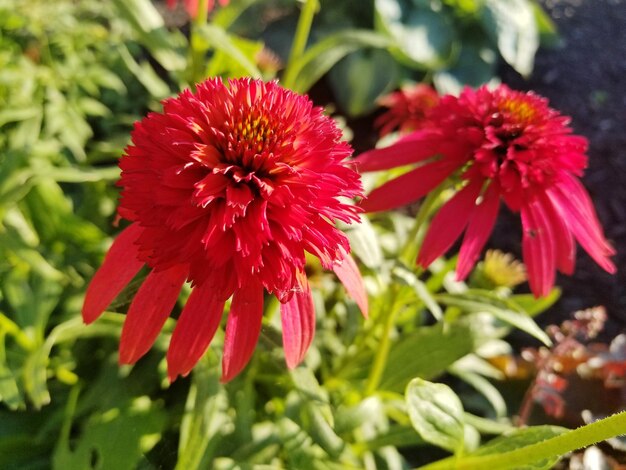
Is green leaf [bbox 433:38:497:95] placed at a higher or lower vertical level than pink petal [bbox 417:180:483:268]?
lower

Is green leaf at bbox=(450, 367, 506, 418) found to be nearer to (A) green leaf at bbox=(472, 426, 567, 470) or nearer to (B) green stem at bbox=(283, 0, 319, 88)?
(A) green leaf at bbox=(472, 426, 567, 470)

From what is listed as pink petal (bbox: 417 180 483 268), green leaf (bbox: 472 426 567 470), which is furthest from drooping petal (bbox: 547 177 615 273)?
green leaf (bbox: 472 426 567 470)

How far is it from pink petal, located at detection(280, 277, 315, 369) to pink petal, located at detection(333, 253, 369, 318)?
0.04 metres

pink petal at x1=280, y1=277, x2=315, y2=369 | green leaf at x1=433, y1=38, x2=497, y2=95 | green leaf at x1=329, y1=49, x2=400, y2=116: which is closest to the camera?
pink petal at x1=280, y1=277, x2=315, y2=369

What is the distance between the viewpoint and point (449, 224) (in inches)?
30.5

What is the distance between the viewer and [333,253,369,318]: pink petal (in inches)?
26.1

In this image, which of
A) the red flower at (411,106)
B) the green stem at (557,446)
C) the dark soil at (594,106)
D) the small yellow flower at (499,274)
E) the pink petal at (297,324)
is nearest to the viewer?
the green stem at (557,446)

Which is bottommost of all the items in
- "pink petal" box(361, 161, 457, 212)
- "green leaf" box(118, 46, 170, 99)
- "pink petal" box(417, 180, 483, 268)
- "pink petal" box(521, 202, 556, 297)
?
"pink petal" box(521, 202, 556, 297)

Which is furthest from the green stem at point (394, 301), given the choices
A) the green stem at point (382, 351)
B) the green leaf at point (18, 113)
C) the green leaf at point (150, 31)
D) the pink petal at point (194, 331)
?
the green leaf at point (18, 113)

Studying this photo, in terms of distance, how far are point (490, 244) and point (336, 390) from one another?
0.91 meters

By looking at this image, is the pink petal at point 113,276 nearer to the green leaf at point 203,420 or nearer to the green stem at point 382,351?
the green leaf at point 203,420

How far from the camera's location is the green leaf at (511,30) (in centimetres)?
212

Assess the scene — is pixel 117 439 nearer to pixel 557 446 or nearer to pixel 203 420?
pixel 203 420

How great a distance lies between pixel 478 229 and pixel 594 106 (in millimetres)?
1654
